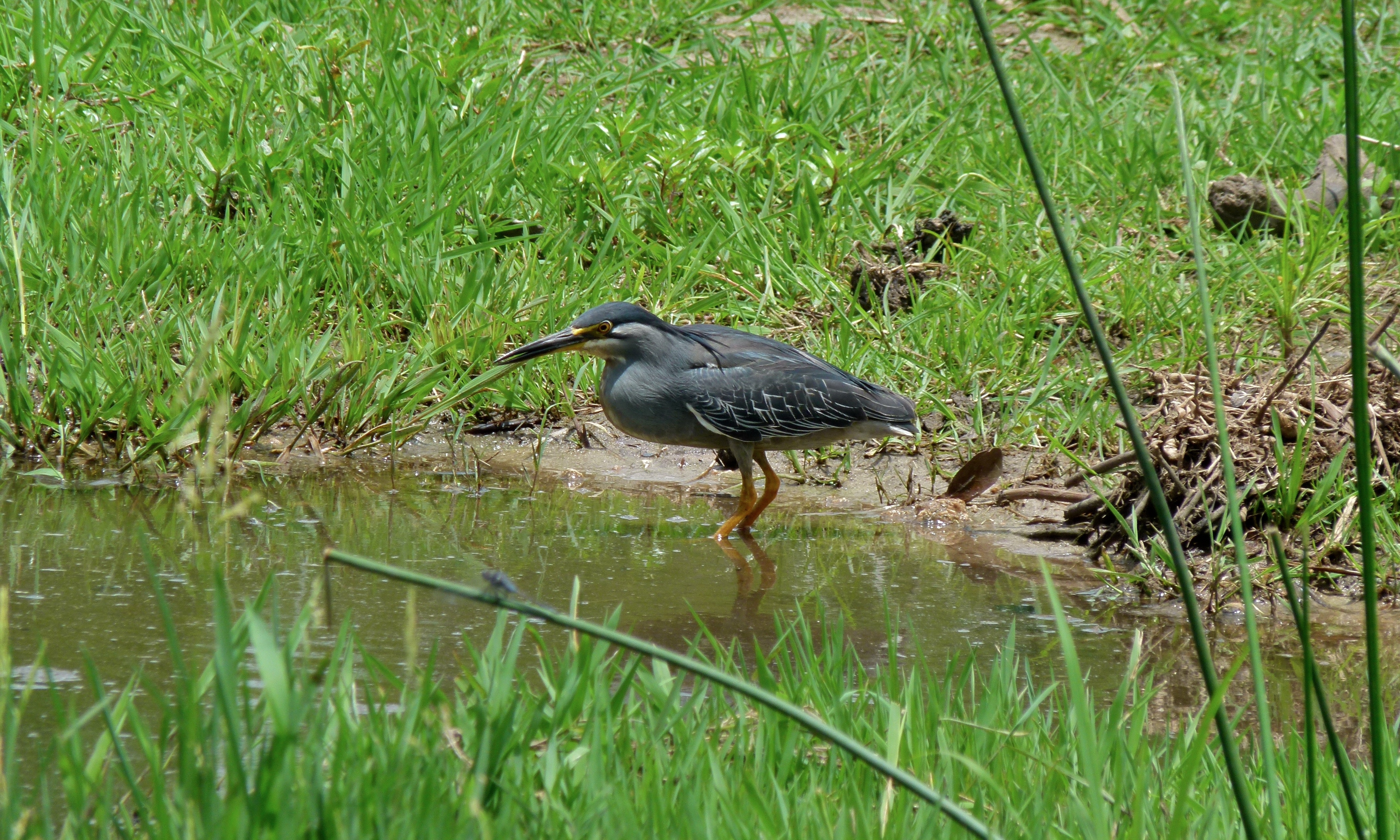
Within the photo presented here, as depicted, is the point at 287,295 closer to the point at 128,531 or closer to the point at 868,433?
the point at 128,531

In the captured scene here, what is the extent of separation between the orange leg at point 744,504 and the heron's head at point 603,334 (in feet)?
1.91

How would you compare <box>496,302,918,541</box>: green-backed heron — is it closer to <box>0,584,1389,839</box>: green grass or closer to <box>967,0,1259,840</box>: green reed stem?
<box>0,584,1389,839</box>: green grass

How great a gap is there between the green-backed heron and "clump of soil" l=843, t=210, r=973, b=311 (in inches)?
38.1

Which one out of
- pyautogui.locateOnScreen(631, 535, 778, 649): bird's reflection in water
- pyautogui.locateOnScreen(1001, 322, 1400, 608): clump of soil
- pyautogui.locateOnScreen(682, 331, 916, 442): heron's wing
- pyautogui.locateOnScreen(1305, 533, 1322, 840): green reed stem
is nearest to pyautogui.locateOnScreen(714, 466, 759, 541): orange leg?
pyautogui.locateOnScreen(682, 331, 916, 442): heron's wing

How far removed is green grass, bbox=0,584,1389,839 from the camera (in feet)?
5.50

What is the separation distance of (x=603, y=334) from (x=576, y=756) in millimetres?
2707

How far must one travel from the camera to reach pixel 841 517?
15.2ft

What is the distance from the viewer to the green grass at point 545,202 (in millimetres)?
4828

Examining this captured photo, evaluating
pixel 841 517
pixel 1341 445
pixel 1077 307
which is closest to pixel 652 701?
pixel 841 517

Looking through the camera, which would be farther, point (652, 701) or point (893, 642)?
point (893, 642)

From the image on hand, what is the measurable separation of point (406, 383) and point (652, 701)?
2725 mm

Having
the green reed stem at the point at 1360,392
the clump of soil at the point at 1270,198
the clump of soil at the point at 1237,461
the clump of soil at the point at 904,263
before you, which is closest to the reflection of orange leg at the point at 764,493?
the clump of soil at the point at 1237,461

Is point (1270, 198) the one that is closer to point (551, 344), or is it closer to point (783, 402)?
point (783, 402)

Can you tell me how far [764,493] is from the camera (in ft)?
15.3
